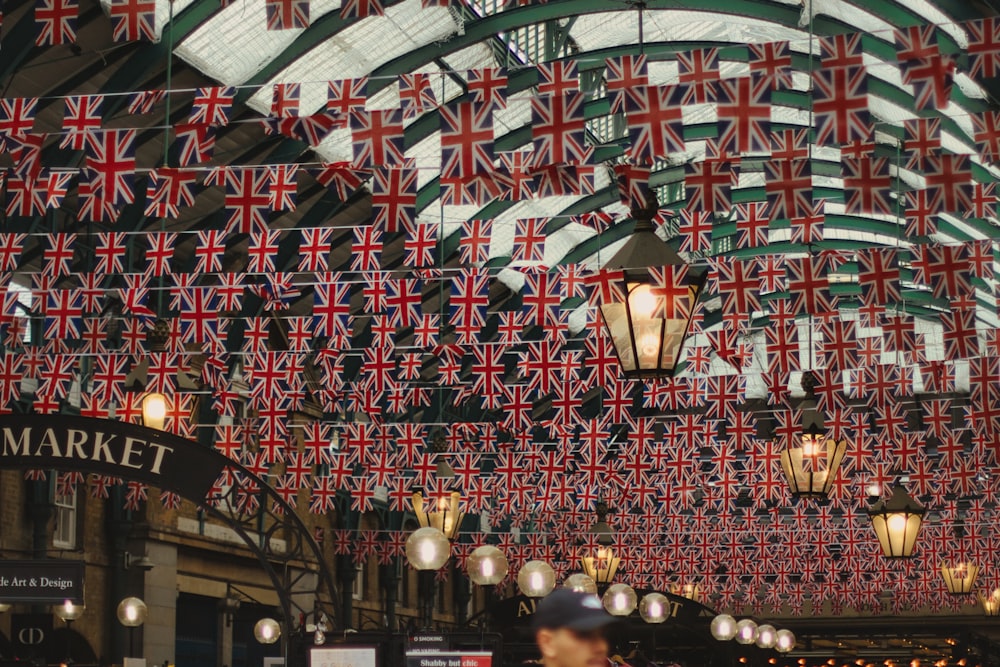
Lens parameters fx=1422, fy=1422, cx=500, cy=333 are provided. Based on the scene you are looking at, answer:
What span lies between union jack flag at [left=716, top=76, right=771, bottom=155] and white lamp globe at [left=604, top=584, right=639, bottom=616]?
14751 millimetres

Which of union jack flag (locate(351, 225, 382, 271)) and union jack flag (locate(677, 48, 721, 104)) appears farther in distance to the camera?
union jack flag (locate(351, 225, 382, 271))

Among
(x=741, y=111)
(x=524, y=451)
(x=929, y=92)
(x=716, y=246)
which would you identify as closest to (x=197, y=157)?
(x=741, y=111)

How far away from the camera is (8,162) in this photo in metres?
21.9

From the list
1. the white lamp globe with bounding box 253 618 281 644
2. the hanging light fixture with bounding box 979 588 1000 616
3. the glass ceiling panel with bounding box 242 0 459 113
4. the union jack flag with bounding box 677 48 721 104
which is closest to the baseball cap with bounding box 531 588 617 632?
the union jack flag with bounding box 677 48 721 104

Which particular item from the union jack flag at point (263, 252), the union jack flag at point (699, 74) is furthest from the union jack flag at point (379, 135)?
the union jack flag at point (263, 252)

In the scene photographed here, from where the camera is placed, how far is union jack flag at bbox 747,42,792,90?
11.0m

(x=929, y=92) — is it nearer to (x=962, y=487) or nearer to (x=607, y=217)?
(x=607, y=217)

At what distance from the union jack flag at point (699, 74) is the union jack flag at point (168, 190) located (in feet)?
16.9

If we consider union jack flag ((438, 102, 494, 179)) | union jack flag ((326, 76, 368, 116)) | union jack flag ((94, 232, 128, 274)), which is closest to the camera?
union jack flag ((438, 102, 494, 179))

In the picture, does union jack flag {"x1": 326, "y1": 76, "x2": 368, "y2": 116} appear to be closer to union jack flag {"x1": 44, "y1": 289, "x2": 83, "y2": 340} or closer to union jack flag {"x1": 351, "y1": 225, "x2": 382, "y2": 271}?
union jack flag {"x1": 351, "y1": 225, "x2": 382, "y2": 271}

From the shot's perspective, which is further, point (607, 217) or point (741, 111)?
point (607, 217)

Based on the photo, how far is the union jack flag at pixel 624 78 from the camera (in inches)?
439

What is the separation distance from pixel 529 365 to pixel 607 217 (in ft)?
18.2

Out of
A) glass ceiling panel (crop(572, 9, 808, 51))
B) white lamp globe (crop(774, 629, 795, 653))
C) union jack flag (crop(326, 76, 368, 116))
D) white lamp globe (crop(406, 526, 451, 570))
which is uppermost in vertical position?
glass ceiling panel (crop(572, 9, 808, 51))
